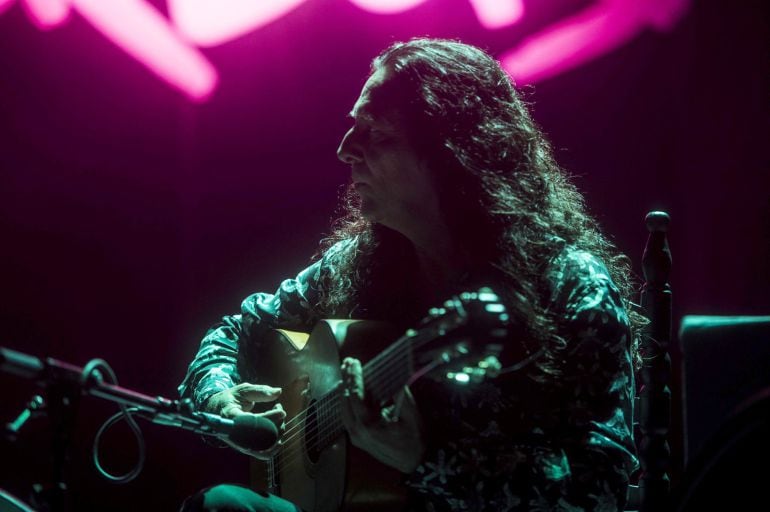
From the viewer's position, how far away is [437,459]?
138 centimetres

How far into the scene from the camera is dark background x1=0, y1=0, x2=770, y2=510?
245cm

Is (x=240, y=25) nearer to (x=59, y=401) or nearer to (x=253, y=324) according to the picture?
(x=253, y=324)

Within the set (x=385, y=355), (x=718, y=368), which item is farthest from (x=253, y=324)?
(x=718, y=368)

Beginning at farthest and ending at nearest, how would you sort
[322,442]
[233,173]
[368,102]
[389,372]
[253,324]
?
[233,173] < [253,324] < [368,102] < [322,442] < [389,372]

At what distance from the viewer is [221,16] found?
261cm

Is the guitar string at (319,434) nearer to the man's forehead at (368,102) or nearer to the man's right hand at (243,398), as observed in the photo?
the man's right hand at (243,398)

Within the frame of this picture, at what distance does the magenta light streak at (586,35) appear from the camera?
8.86 ft

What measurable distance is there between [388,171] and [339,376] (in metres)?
0.54

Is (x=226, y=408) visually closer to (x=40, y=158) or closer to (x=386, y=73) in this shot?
(x=386, y=73)

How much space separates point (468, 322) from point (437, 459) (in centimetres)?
40

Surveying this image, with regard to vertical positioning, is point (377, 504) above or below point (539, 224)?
below

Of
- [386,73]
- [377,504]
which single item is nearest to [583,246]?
[386,73]

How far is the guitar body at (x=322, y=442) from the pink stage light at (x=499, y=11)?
1.51m

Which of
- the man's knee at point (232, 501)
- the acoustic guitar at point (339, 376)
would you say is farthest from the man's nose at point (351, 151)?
the man's knee at point (232, 501)
